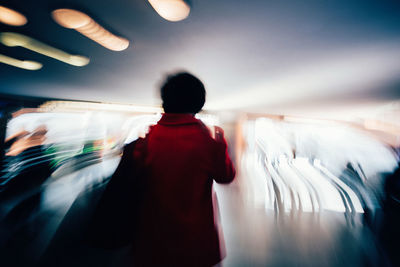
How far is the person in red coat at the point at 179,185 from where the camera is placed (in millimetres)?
669

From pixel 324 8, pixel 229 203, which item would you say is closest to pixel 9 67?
pixel 324 8

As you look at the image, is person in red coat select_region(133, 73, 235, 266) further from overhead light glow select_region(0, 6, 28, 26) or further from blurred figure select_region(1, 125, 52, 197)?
blurred figure select_region(1, 125, 52, 197)

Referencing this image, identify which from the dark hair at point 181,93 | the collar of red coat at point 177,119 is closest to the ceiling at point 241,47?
the dark hair at point 181,93

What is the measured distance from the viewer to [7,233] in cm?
181

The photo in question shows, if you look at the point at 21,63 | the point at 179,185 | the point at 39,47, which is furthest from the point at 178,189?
the point at 21,63

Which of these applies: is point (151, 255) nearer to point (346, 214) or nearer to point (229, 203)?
point (229, 203)

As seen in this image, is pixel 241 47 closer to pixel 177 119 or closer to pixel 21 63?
pixel 177 119

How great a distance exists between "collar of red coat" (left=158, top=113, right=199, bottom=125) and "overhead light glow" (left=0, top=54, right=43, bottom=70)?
2141 millimetres

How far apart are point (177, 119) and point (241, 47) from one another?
1.00 meters

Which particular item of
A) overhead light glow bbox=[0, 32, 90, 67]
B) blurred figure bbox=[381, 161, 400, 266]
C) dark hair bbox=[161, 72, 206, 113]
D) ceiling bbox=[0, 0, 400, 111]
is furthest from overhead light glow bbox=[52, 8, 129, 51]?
blurred figure bbox=[381, 161, 400, 266]

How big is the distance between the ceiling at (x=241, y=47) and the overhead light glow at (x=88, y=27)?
0.15 feet

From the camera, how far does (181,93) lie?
74 centimetres

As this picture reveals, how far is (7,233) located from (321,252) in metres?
3.51

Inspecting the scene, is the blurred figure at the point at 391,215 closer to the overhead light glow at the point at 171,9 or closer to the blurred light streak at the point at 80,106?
the overhead light glow at the point at 171,9
